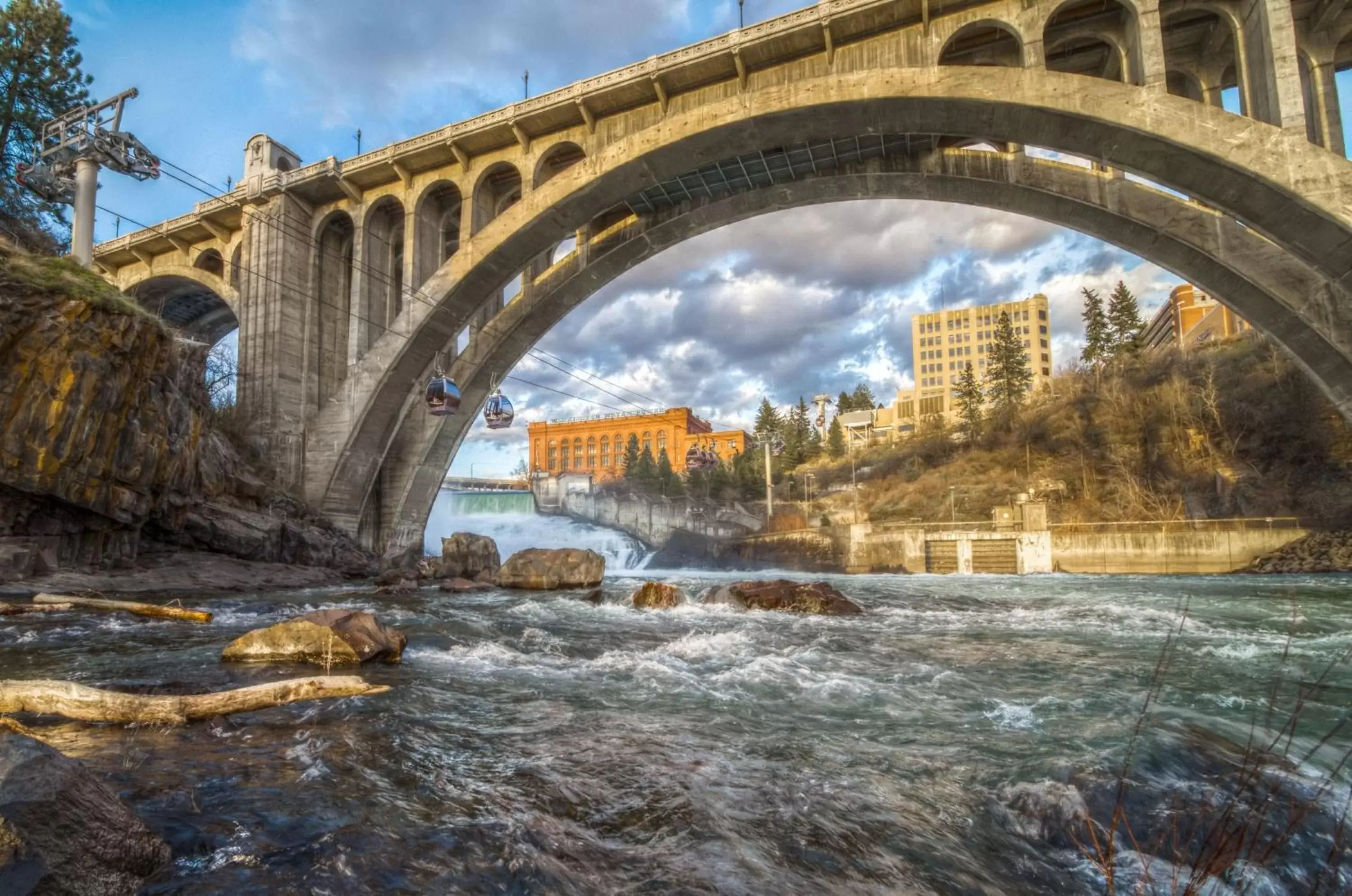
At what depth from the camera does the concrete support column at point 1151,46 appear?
1459 cm

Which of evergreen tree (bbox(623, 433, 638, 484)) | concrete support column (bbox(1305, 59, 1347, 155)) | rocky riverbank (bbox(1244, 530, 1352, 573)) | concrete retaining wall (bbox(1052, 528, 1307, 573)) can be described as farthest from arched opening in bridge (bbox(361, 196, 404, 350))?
evergreen tree (bbox(623, 433, 638, 484))

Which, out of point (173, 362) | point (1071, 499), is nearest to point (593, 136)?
point (173, 362)

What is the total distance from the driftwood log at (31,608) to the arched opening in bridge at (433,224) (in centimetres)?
1485

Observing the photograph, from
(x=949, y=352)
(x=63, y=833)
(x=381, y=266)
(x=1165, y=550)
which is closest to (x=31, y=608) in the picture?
(x=63, y=833)

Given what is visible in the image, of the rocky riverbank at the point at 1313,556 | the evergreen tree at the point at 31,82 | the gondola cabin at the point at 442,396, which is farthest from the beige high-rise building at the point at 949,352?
the evergreen tree at the point at 31,82

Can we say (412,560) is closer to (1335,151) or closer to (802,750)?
(802,750)

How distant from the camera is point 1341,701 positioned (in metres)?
6.37

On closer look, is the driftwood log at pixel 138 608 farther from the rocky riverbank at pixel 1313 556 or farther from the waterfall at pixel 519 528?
the rocky riverbank at pixel 1313 556

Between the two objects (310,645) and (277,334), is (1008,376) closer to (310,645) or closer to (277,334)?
(277,334)

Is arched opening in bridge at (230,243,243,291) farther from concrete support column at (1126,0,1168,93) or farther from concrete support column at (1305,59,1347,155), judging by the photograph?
concrete support column at (1305,59,1347,155)

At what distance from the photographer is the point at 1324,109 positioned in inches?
618

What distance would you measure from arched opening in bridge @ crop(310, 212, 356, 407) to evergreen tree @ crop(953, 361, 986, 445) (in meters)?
45.2

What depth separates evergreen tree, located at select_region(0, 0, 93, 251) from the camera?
72.1ft

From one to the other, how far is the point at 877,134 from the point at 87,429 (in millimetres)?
20261
